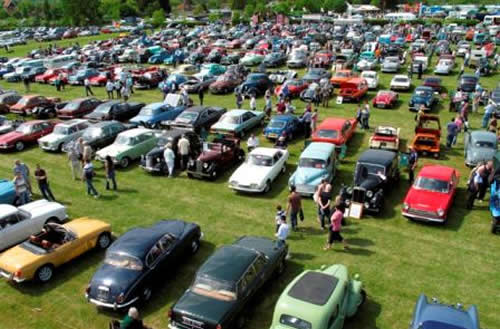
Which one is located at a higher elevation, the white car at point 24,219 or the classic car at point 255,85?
the classic car at point 255,85

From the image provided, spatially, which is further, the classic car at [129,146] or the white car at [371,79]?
the white car at [371,79]

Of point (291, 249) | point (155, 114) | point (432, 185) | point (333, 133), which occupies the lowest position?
point (291, 249)

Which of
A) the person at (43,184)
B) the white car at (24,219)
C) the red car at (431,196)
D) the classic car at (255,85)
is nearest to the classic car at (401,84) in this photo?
the classic car at (255,85)

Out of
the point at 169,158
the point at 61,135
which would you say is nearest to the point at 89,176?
the point at 169,158

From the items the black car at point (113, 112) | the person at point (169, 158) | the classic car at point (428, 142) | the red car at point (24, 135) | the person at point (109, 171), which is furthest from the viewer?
the black car at point (113, 112)

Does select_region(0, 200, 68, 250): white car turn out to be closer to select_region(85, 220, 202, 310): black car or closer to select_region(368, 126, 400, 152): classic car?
select_region(85, 220, 202, 310): black car

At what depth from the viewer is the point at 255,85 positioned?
32969 mm

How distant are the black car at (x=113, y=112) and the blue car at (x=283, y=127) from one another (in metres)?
9.44

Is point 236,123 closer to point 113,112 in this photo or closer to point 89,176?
point 113,112

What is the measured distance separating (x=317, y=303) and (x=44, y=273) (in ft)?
26.1

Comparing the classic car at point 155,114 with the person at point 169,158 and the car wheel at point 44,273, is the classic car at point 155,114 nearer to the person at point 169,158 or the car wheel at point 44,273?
the person at point 169,158

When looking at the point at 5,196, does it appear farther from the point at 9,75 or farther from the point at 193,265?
the point at 9,75

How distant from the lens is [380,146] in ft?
68.2

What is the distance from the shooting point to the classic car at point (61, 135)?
2286cm
